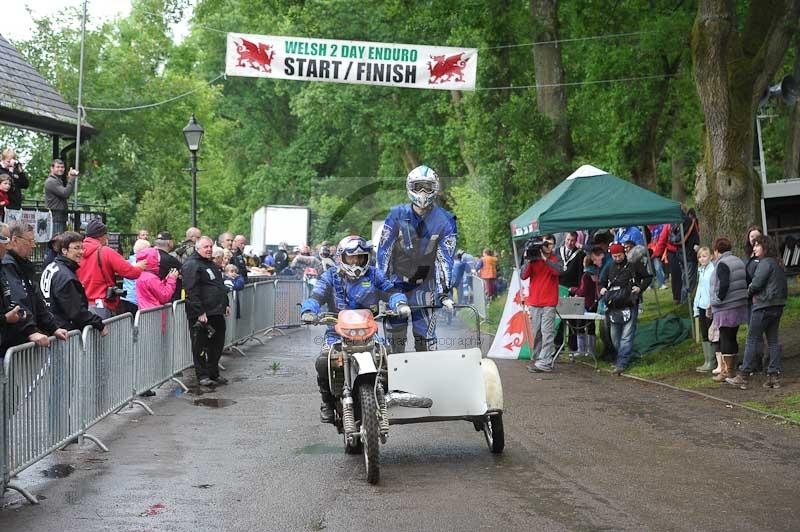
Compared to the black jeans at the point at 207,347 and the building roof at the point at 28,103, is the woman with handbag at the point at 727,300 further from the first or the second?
the building roof at the point at 28,103

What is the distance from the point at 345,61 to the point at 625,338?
782 cm

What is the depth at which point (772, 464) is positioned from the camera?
9711mm

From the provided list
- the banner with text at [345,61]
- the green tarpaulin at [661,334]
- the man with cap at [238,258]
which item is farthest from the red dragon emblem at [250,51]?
the green tarpaulin at [661,334]

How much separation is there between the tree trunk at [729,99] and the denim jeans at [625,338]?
1899mm

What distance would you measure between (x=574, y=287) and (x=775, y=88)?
9416mm

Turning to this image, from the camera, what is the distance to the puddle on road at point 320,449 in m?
10.4

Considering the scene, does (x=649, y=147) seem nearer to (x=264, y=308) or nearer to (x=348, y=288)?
(x=264, y=308)

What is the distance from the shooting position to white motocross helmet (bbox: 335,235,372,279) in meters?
9.82

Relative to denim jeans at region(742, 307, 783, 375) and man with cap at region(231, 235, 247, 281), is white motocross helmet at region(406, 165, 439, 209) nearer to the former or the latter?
denim jeans at region(742, 307, 783, 375)

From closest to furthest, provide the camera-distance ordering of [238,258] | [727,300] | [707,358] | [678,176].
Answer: [727,300], [707,358], [238,258], [678,176]

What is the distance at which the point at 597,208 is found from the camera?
58.9 feet

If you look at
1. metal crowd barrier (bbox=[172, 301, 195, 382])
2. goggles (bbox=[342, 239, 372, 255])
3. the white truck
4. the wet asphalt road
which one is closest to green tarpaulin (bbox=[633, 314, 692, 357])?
the wet asphalt road

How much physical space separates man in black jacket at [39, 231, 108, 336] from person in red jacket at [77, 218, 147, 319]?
2231mm

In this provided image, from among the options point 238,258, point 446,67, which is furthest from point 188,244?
point 446,67
